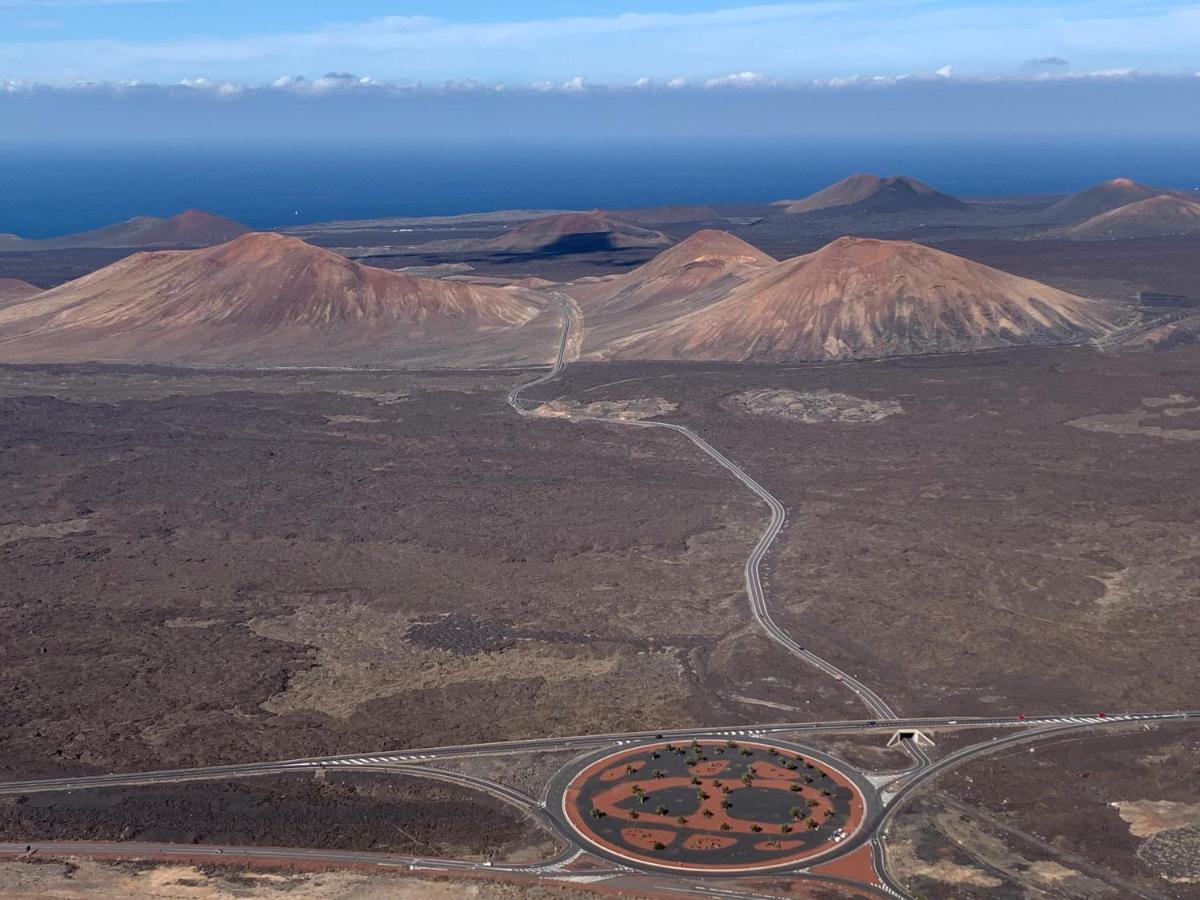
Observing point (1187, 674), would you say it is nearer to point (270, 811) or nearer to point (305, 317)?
point (270, 811)

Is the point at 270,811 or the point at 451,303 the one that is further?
the point at 451,303

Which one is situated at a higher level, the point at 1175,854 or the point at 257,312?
the point at 257,312

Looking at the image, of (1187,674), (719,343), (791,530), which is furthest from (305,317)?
(1187,674)

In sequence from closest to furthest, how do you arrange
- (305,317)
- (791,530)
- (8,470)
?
(791,530) → (8,470) → (305,317)

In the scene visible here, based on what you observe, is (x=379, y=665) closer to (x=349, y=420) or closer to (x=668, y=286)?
(x=349, y=420)

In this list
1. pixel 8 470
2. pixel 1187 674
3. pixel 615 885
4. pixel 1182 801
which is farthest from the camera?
pixel 8 470

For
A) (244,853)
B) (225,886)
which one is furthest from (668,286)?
(225,886)

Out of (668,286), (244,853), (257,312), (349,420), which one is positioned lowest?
(244,853)

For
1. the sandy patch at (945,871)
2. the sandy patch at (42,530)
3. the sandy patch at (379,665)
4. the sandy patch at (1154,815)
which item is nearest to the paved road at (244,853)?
the sandy patch at (945,871)
